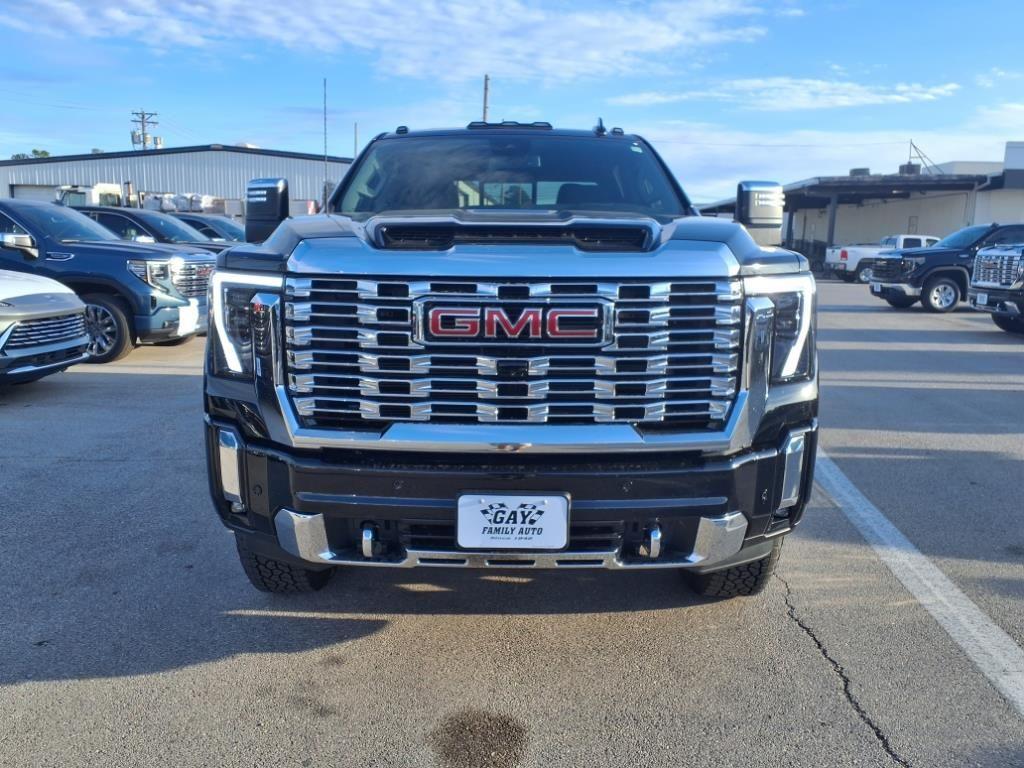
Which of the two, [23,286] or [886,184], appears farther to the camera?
[886,184]

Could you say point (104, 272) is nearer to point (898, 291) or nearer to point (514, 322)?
point (514, 322)

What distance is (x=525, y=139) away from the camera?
195 inches

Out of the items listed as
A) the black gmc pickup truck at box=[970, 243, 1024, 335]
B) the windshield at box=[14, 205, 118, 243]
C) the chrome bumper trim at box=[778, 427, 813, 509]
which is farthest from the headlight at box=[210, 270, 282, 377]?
the black gmc pickup truck at box=[970, 243, 1024, 335]

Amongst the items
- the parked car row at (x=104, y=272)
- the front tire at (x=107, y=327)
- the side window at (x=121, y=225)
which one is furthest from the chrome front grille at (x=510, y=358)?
the side window at (x=121, y=225)

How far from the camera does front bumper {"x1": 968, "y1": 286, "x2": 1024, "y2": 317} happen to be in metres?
14.0

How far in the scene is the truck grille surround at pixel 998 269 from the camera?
14000 mm

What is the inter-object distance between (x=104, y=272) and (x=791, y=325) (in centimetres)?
897

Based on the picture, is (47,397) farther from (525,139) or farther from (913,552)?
(913,552)

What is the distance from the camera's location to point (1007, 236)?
1845 centimetres

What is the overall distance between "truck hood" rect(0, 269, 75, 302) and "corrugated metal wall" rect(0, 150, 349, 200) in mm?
39894

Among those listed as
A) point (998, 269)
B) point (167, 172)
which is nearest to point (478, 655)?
point (998, 269)

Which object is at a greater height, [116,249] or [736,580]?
[116,249]

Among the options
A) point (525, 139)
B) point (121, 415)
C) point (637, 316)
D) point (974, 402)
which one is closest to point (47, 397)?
point (121, 415)

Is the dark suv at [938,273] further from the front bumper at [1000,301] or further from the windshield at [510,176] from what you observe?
the windshield at [510,176]
